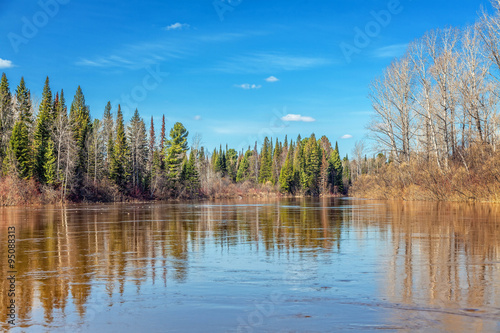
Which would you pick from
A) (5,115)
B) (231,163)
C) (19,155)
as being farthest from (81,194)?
(231,163)

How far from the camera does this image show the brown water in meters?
5.82

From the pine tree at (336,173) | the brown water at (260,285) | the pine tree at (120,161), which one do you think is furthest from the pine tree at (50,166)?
the pine tree at (336,173)

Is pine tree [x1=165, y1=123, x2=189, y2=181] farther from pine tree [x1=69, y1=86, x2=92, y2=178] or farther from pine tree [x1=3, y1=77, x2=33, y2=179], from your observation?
pine tree [x1=3, y1=77, x2=33, y2=179]

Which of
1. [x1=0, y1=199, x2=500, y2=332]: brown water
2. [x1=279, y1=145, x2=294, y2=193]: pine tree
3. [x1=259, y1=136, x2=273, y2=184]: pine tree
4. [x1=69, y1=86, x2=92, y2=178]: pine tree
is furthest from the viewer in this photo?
[x1=259, y1=136, x2=273, y2=184]: pine tree

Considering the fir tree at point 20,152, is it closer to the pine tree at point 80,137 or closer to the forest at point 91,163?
the forest at point 91,163

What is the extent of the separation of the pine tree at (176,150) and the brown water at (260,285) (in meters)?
67.3

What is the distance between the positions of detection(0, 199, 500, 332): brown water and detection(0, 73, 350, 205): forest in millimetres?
41983

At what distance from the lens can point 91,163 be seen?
69.8 metres

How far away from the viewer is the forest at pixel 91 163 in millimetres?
56312

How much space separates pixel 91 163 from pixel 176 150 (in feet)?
57.4

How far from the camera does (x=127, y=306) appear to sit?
6.65 meters

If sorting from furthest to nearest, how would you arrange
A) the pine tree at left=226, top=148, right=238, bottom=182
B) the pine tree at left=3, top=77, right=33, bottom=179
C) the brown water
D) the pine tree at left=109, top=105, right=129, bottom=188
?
the pine tree at left=226, top=148, right=238, bottom=182 < the pine tree at left=109, top=105, right=129, bottom=188 < the pine tree at left=3, top=77, right=33, bottom=179 < the brown water

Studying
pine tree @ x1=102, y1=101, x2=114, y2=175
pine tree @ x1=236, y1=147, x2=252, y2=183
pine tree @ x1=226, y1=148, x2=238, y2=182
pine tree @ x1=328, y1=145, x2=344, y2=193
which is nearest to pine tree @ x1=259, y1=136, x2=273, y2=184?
pine tree @ x1=226, y1=148, x2=238, y2=182

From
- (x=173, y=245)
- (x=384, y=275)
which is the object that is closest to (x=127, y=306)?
(x=384, y=275)
